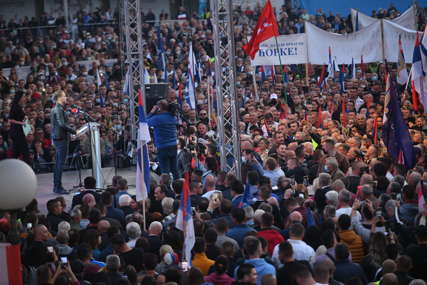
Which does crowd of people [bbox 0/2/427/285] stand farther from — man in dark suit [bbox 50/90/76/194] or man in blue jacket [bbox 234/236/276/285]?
man in dark suit [bbox 50/90/76/194]

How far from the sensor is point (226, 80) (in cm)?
1658

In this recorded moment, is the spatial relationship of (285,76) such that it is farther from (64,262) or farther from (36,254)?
(64,262)

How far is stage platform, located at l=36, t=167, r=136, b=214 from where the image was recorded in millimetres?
17234

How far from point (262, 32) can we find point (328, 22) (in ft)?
56.2

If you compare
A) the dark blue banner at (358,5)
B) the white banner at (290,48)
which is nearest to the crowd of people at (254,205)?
the white banner at (290,48)

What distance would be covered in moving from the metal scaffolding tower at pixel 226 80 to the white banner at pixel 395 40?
8.81 meters

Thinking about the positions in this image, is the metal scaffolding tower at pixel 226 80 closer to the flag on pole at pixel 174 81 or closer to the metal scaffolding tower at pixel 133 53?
the metal scaffolding tower at pixel 133 53

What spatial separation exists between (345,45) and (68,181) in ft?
33.9

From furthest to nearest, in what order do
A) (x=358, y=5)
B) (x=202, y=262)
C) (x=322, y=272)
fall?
(x=358, y=5) < (x=202, y=262) < (x=322, y=272)

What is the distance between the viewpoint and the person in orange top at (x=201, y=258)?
10.1m

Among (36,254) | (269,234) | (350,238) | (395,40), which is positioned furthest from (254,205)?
(395,40)

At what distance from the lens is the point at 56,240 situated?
11.2 meters

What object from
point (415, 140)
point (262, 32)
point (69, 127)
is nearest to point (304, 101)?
point (262, 32)

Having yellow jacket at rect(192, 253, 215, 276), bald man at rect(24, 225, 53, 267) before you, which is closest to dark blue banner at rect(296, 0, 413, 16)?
bald man at rect(24, 225, 53, 267)
